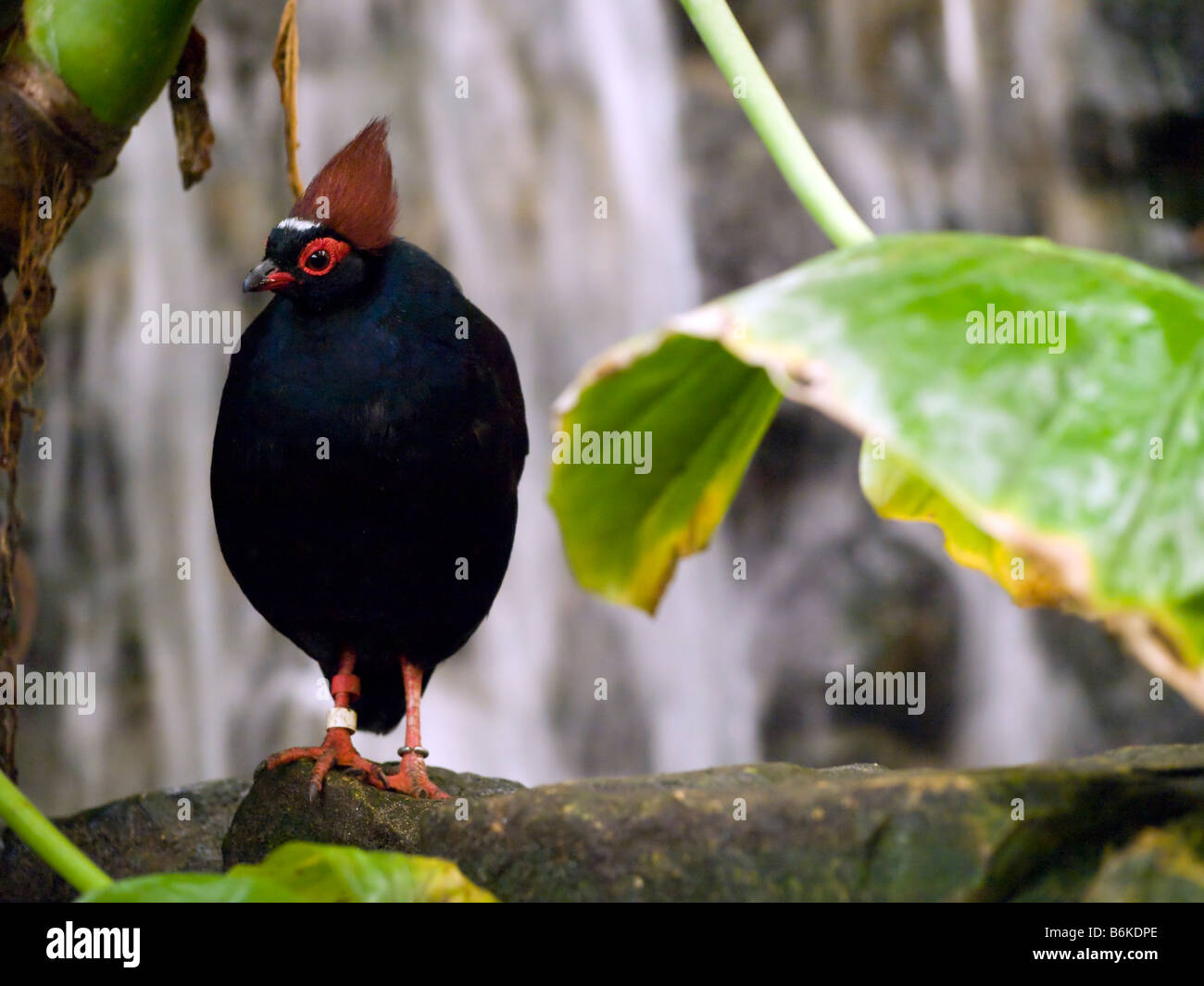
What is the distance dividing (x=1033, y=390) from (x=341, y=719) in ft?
5.57

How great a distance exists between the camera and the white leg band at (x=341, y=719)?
235 cm

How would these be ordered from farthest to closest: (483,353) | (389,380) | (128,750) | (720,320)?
(128,750) → (483,353) → (389,380) → (720,320)

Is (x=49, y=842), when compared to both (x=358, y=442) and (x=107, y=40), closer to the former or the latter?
(x=358, y=442)

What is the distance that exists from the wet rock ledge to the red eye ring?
1.11 m

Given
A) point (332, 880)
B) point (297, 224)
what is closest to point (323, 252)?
point (297, 224)

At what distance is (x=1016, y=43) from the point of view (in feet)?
19.0

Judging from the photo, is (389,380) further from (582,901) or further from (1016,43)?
(1016,43)

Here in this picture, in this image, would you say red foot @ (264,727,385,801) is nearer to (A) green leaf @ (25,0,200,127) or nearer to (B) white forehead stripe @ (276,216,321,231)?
(B) white forehead stripe @ (276,216,321,231)

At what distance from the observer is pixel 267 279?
2229 millimetres

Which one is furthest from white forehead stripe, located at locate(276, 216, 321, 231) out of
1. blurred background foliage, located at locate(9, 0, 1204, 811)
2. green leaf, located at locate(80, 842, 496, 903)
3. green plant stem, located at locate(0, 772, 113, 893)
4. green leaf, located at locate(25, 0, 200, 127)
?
blurred background foliage, located at locate(9, 0, 1204, 811)

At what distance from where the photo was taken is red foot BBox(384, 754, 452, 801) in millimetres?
2289

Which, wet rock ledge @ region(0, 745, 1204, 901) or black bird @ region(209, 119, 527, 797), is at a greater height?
black bird @ region(209, 119, 527, 797)
